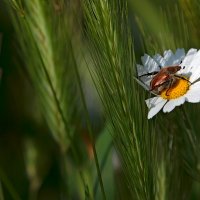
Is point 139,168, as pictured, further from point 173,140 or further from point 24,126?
point 24,126

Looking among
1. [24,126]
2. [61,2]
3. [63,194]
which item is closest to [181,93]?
[61,2]

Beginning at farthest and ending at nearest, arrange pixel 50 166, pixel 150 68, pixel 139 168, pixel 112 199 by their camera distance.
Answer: pixel 50 166
pixel 112 199
pixel 150 68
pixel 139 168

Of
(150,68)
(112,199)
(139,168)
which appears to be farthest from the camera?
(112,199)

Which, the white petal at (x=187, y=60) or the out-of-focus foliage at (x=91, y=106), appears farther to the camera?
the white petal at (x=187, y=60)

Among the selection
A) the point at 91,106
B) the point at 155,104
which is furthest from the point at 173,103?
the point at 91,106

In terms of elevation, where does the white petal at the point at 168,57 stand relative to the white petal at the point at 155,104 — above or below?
above

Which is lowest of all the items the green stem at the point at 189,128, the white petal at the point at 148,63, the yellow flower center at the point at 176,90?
the green stem at the point at 189,128

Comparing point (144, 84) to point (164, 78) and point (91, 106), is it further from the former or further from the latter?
point (91, 106)
